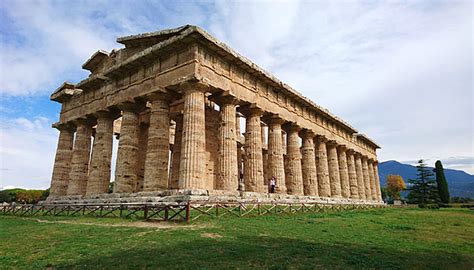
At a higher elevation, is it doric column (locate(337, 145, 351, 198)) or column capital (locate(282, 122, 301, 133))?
column capital (locate(282, 122, 301, 133))

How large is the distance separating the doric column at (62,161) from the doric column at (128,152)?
951 centimetres

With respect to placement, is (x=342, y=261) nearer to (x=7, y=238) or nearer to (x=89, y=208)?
(x=7, y=238)

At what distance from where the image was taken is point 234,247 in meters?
8.33

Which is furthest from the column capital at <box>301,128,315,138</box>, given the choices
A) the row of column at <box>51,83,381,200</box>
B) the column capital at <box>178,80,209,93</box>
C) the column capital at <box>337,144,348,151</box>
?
the column capital at <box>178,80,209,93</box>

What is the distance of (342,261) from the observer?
7113 millimetres

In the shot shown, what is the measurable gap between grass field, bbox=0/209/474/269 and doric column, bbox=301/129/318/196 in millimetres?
17028

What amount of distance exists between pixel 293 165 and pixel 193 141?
12268 mm

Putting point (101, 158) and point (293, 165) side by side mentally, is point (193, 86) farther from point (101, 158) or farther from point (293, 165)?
point (293, 165)

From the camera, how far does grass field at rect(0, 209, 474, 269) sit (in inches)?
272

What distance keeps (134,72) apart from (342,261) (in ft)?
68.5

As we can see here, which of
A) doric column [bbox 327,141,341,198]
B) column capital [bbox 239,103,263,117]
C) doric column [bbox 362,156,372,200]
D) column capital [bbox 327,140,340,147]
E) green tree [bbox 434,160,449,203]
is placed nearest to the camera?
column capital [bbox 239,103,263,117]

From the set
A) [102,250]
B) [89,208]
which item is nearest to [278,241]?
[102,250]

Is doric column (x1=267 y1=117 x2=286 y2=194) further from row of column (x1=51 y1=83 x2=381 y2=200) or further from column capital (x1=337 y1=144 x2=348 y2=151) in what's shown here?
column capital (x1=337 y1=144 x2=348 y2=151)

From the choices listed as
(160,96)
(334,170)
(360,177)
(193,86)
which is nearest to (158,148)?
(160,96)
